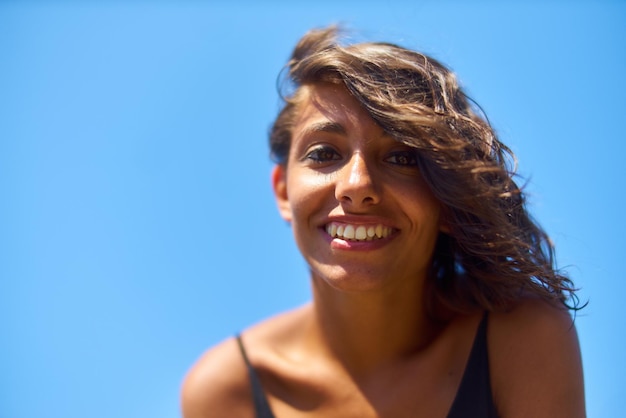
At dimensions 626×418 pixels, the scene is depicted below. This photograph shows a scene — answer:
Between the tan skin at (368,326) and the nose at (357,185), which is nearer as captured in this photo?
the nose at (357,185)

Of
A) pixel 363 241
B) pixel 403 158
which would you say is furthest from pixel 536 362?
pixel 403 158

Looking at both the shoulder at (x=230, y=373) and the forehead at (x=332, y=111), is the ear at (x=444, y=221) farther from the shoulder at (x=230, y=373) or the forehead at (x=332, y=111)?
the shoulder at (x=230, y=373)

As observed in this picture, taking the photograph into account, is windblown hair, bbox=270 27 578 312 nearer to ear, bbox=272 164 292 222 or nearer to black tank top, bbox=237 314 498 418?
black tank top, bbox=237 314 498 418

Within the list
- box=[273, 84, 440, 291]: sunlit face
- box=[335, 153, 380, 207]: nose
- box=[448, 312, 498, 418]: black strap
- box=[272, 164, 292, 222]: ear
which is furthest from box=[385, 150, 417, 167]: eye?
box=[448, 312, 498, 418]: black strap

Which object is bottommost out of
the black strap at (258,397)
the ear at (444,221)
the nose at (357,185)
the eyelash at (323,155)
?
the black strap at (258,397)

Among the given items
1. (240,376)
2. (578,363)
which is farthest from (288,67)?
(578,363)

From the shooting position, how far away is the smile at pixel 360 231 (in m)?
2.86

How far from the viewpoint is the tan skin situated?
288 centimetres

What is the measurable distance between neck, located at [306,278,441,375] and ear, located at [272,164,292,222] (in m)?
0.41

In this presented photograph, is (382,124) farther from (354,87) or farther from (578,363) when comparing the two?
(578,363)

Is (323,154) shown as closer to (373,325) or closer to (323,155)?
(323,155)

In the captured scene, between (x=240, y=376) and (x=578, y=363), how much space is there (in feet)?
5.34

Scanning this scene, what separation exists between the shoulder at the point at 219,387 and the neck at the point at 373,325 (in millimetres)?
494

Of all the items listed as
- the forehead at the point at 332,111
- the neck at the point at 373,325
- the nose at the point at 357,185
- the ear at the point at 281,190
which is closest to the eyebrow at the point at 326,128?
the forehead at the point at 332,111
